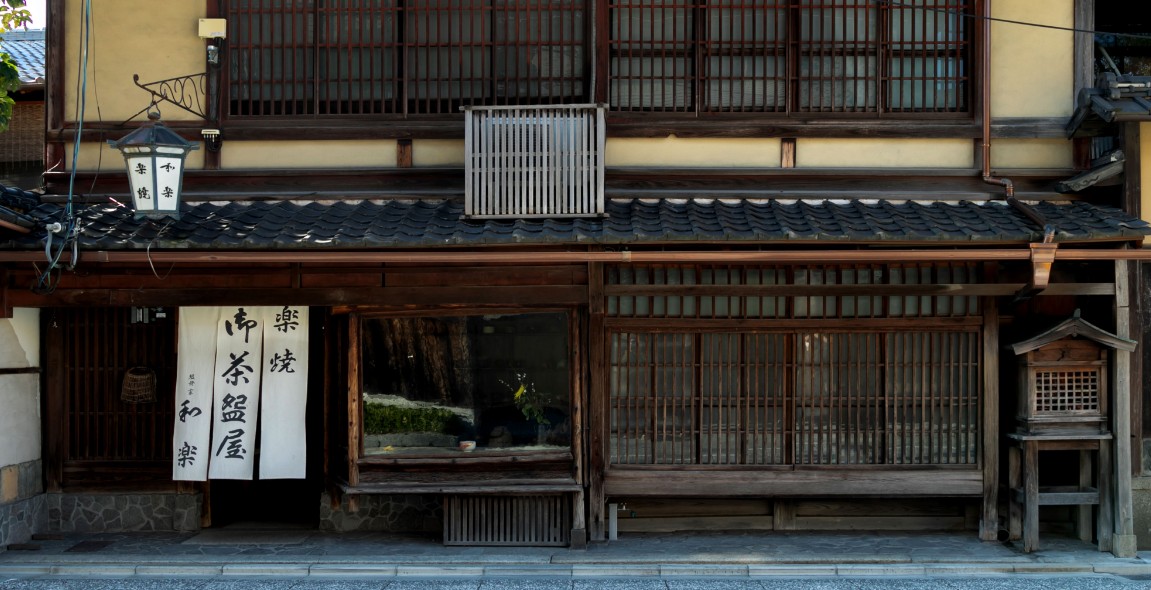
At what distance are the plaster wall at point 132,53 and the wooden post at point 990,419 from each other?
9.29 meters

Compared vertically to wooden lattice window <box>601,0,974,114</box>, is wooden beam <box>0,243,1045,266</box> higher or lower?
lower

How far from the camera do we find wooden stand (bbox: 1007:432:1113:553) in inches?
360

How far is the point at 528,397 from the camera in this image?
9.73 m

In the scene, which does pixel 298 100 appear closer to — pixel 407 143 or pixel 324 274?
pixel 407 143

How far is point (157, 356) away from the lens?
34.1 feet

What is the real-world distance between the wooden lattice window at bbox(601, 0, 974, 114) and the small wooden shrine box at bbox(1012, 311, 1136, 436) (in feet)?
9.48

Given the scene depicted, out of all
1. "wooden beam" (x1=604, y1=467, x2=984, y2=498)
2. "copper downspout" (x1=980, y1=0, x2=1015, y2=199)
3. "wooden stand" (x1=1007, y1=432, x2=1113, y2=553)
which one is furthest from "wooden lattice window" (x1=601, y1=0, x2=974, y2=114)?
"wooden beam" (x1=604, y1=467, x2=984, y2=498)

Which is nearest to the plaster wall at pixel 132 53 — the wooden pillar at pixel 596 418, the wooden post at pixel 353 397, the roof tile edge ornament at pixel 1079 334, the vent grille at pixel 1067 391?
the wooden post at pixel 353 397

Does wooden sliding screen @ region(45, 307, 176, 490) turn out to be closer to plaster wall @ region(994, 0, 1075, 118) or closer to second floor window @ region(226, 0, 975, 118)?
second floor window @ region(226, 0, 975, 118)

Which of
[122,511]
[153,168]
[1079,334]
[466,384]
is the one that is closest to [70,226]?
[153,168]

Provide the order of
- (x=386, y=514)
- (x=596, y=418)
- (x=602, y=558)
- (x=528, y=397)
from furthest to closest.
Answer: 1. (x=386, y=514)
2. (x=528, y=397)
3. (x=596, y=418)
4. (x=602, y=558)

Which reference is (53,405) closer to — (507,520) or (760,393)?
(507,520)

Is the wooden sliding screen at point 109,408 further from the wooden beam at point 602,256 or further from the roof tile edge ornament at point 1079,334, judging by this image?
the roof tile edge ornament at point 1079,334

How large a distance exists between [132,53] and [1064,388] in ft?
36.2
